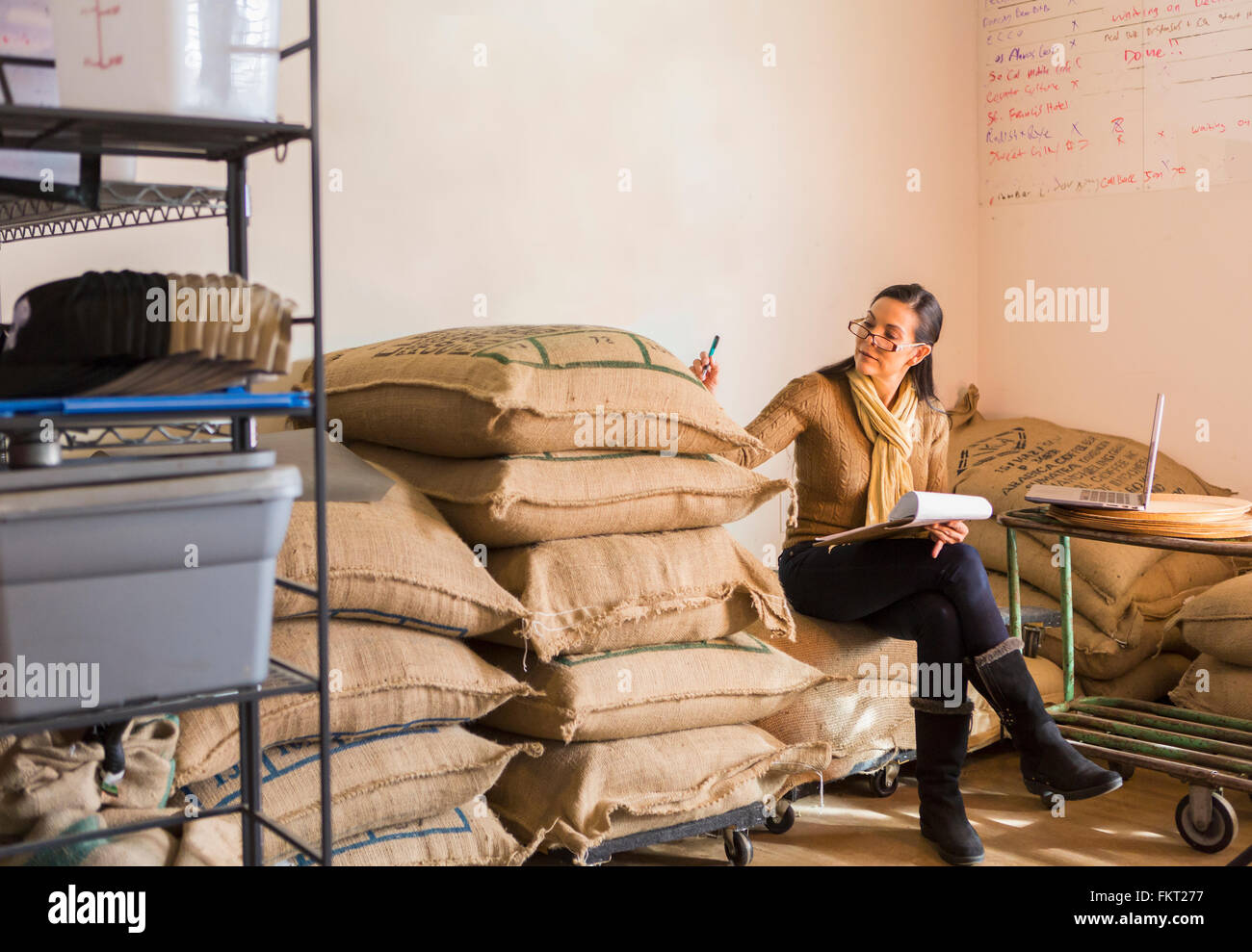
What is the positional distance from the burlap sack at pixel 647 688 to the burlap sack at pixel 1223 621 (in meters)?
0.97

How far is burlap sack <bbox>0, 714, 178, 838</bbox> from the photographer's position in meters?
1.39

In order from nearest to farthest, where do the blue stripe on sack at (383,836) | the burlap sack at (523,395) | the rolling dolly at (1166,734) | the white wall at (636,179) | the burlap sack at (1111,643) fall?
the blue stripe on sack at (383,836) < the burlap sack at (523,395) < the rolling dolly at (1166,734) < the white wall at (636,179) < the burlap sack at (1111,643)

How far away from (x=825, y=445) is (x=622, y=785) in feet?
2.95

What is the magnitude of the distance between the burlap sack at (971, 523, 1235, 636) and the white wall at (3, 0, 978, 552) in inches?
26.7

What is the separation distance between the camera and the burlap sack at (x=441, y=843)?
1757 millimetres

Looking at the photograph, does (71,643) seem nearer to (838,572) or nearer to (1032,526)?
(838,572)

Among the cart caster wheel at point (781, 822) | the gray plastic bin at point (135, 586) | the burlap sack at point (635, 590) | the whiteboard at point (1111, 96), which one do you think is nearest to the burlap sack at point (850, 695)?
the cart caster wheel at point (781, 822)

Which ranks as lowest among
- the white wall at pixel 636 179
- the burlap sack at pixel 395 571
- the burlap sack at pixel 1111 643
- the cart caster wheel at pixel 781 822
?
the cart caster wheel at pixel 781 822

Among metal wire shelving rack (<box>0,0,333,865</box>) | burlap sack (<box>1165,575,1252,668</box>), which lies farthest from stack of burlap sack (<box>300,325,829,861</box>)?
burlap sack (<box>1165,575,1252,668</box>)

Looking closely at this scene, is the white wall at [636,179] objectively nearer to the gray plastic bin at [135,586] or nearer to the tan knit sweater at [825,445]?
the tan knit sweater at [825,445]

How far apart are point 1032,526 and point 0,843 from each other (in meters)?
1.80

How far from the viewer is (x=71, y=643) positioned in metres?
1.20

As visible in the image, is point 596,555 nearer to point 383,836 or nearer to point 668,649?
point 668,649

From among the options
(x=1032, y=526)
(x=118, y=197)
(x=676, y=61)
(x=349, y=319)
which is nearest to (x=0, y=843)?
(x=118, y=197)
